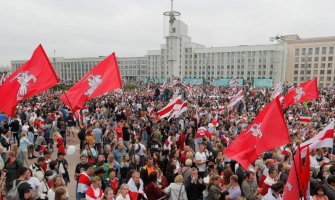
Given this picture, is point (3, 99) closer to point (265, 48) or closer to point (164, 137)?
point (164, 137)

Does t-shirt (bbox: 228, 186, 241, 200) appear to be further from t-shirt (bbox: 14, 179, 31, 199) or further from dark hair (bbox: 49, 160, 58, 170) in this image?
dark hair (bbox: 49, 160, 58, 170)

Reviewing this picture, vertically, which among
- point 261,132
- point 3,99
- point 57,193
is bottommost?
point 57,193

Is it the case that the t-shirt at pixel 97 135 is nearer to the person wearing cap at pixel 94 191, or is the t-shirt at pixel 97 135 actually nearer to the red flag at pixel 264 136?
the person wearing cap at pixel 94 191

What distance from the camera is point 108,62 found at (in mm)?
7344

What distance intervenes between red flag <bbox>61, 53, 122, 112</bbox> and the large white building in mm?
70749

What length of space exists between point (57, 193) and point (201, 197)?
2.71m

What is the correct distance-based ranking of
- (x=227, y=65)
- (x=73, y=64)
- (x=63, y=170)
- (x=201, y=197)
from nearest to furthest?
(x=201, y=197) → (x=63, y=170) → (x=227, y=65) → (x=73, y=64)

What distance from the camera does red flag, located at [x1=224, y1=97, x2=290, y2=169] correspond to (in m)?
4.80

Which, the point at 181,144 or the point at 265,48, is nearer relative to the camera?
the point at 181,144

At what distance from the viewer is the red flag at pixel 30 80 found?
6.46 m

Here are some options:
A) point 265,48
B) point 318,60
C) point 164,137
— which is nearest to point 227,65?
point 265,48

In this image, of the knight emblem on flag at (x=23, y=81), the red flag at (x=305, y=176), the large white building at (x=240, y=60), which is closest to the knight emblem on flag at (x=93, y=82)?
the knight emblem on flag at (x=23, y=81)

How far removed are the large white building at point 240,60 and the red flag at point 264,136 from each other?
239 ft

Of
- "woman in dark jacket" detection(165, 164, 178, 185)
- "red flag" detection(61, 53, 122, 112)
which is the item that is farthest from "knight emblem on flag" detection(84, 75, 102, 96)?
"woman in dark jacket" detection(165, 164, 178, 185)
